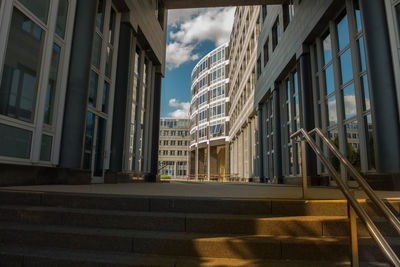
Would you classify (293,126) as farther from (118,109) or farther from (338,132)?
(118,109)

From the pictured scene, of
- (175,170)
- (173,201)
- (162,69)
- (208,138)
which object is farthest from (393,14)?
(175,170)

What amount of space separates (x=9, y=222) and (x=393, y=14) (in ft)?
Result: 28.4

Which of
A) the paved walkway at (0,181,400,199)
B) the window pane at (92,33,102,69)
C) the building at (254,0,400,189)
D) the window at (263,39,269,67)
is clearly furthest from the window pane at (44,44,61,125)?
the window at (263,39,269,67)

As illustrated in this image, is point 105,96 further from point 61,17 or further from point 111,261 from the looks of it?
point 111,261

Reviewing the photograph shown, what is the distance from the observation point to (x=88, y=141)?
377 inches

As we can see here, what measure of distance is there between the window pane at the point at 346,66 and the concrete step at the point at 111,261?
24.4 ft

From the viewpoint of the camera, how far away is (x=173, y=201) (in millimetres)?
3982

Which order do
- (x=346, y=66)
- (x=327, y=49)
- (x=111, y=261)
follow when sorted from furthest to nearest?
(x=327, y=49) → (x=346, y=66) → (x=111, y=261)

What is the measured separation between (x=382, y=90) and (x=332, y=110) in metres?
3.49

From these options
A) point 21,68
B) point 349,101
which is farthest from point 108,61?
point 349,101

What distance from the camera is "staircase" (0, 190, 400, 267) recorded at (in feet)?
9.44

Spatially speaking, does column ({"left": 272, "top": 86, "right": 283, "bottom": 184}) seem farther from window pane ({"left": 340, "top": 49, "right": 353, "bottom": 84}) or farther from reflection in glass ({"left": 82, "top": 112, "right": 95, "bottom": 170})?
reflection in glass ({"left": 82, "top": 112, "right": 95, "bottom": 170})

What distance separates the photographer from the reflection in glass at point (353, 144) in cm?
819

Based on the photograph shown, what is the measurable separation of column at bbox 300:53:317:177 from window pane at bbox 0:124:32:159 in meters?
9.47
